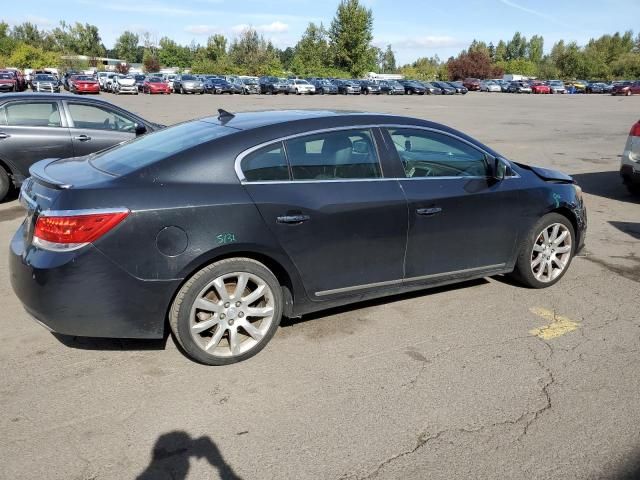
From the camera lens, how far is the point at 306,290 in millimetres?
3881

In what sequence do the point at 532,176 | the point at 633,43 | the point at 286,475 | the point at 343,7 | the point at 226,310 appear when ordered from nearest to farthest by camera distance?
the point at 286,475 < the point at 226,310 < the point at 532,176 < the point at 343,7 < the point at 633,43

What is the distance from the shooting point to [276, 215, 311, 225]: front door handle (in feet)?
12.1

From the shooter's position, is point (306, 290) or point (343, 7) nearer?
point (306, 290)

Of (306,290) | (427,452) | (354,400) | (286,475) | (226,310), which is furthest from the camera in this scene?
(306,290)

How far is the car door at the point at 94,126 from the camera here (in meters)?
8.13

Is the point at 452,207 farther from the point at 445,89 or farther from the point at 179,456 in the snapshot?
the point at 445,89

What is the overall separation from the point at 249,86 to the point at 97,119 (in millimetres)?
48012

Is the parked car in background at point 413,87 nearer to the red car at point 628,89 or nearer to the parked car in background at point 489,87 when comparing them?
the parked car in background at point 489,87

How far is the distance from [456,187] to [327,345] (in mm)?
1620

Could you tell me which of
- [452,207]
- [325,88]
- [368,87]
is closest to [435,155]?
[452,207]

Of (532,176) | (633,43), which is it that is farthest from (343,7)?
(532,176)

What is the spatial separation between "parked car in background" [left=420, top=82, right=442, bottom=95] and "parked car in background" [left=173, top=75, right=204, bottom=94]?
23640mm

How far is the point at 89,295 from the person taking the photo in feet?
10.7

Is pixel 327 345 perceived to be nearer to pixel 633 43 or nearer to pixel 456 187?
pixel 456 187
